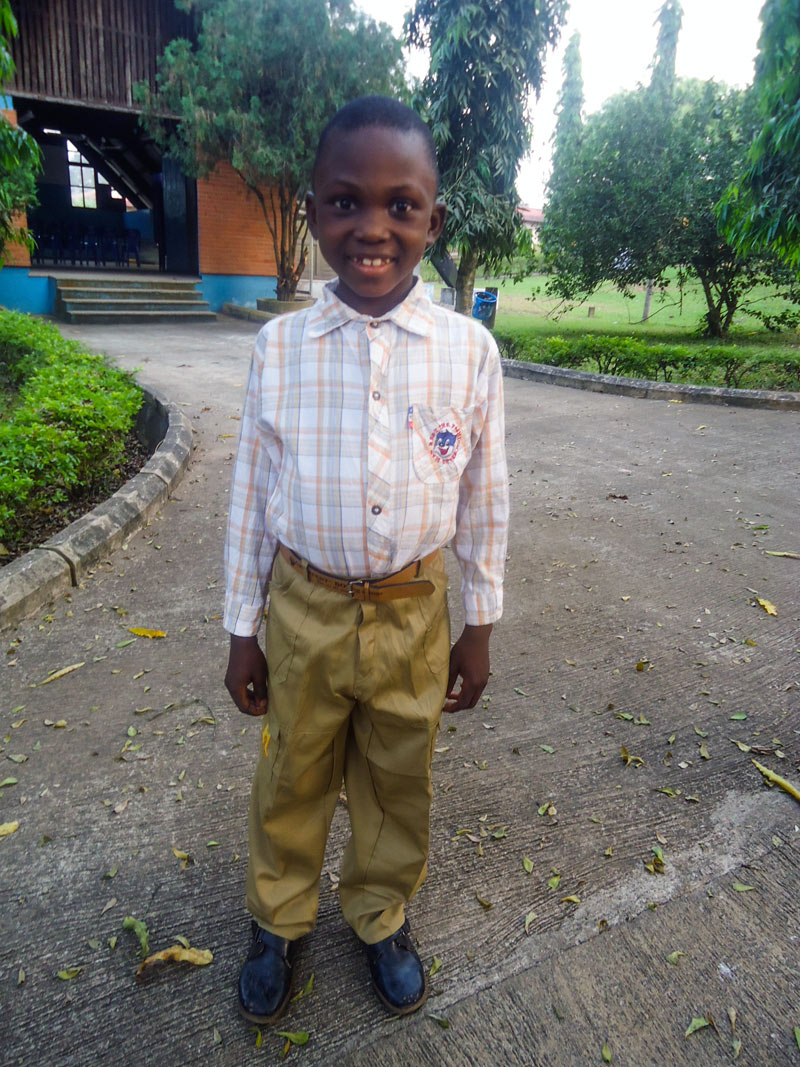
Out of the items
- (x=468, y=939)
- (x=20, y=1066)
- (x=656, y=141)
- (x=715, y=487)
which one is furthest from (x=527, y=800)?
(x=656, y=141)

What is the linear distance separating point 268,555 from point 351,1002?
1.09 metres

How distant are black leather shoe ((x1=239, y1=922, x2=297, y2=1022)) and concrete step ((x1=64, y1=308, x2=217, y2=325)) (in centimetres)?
1384

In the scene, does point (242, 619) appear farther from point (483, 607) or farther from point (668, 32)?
point (668, 32)

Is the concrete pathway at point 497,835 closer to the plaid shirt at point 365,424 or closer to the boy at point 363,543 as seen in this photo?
the boy at point 363,543

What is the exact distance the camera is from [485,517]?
1718 mm

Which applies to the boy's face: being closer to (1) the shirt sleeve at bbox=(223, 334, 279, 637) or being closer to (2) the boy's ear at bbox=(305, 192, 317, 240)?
(2) the boy's ear at bbox=(305, 192, 317, 240)

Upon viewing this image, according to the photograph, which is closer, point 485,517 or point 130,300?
point 485,517

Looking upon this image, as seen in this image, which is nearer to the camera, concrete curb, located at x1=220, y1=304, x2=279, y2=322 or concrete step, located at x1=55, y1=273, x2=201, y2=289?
concrete step, located at x1=55, y1=273, x2=201, y2=289

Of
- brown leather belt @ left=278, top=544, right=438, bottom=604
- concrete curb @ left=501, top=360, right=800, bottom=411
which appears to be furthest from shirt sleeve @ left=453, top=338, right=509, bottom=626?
concrete curb @ left=501, top=360, right=800, bottom=411

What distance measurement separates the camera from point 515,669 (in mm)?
3137

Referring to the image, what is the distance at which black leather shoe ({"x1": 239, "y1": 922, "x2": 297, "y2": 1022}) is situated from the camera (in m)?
1.66

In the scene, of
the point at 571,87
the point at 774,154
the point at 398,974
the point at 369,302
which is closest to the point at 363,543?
the point at 369,302

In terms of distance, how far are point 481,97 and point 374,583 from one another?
12549 mm

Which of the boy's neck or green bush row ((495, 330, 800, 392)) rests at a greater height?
the boy's neck
